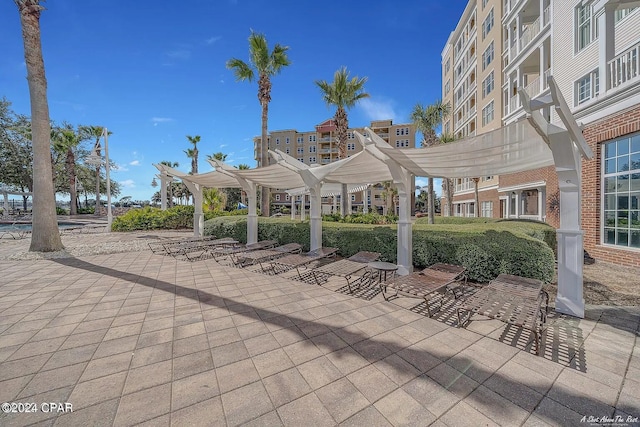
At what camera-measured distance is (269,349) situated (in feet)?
10.0

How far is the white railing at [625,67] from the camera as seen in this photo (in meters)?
6.98

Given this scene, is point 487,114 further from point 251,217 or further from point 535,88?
point 251,217

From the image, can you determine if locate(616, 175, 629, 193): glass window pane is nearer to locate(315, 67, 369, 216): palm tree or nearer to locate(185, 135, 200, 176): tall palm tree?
locate(315, 67, 369, 216): palm tree

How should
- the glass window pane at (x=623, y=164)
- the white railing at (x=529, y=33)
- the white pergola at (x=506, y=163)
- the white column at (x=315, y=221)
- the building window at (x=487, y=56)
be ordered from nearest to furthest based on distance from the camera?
the white pergola at (x=506, y=163), the glass window pane at (x=623, y=164), the white column at (x=315, y=221), the white railing at (x=529, y=33), the building window at (x=487, y=56)

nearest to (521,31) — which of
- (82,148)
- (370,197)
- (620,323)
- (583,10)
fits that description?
(583,10)

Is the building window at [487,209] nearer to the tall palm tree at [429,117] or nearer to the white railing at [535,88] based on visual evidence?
the tall palm tree at [429,117]

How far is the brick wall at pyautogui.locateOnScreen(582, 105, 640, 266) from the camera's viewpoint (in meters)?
7.23

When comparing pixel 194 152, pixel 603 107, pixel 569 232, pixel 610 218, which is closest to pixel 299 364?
pixel 569 232

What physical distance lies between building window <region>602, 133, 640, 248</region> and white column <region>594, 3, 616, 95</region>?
2.01 m

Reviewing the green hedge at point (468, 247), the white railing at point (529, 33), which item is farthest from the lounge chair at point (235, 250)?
the white railing at point (529, 33)

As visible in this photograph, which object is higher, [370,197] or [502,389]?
[370,197]

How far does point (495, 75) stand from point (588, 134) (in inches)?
535

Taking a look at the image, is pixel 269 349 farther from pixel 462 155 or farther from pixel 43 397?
pixel 462 155

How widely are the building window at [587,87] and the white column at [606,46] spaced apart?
825 millimetres
